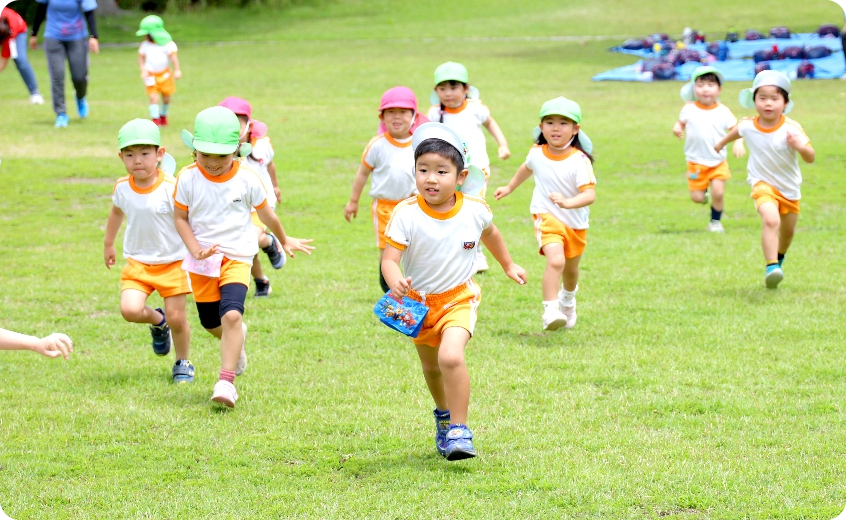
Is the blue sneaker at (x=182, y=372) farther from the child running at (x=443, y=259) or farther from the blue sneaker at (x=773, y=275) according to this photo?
the blue sneaker at (x=773, y=275)

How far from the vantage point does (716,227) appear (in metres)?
11.2

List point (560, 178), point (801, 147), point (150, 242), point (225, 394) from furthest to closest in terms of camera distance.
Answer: point (801, 147) < point (560, 178) < point (150, 242) < point (225, 394)

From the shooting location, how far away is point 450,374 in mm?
5055

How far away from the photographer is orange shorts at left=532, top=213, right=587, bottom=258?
A: 302 inches

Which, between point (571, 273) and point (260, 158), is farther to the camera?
point (260, 158)

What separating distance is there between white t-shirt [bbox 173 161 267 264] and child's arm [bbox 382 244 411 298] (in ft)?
4.39

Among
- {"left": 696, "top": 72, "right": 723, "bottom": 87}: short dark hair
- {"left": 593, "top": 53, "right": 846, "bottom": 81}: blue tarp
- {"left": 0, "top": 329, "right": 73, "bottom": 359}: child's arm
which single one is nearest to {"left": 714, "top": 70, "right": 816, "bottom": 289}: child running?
{"left": 696, "top": 72, "right": 723, "bottom": 87}: short dark hair

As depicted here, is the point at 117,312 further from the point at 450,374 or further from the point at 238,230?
the point at 450,374

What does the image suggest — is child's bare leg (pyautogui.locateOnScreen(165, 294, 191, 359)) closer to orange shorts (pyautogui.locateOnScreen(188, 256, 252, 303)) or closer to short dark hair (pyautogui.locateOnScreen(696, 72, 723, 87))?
orange shorts (pyautogui.locateOnScreen(188, 256, 252, 303))

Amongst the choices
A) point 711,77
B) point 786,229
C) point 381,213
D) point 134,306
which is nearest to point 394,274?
point 134,306

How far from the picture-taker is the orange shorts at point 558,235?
7.67 m

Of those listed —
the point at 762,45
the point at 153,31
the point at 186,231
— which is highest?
the point at 762,45

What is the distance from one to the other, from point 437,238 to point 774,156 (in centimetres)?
447

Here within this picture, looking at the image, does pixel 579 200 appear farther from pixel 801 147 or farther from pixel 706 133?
pixel 706 133
